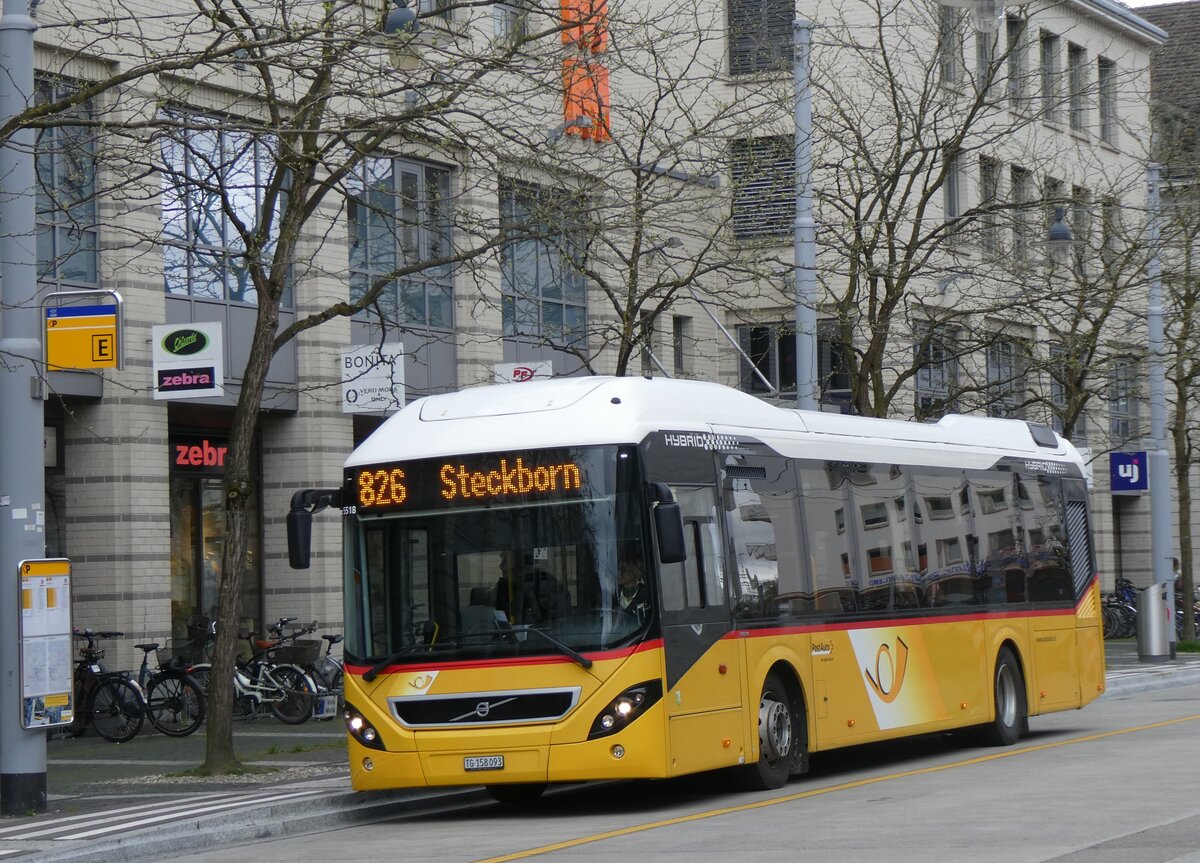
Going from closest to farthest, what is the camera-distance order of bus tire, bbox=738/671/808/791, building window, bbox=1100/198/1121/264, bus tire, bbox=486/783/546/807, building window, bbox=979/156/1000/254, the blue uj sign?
bus tire, bbox=738/671/808/791, bus tire, bbox=486/783/546/807, building window, bbox=979/156/1000/254, building window, bbox=1100/198/1121/264, the blue uj sign

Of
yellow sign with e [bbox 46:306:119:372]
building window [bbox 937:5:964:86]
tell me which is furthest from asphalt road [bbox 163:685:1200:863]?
building window [bbox 937:5:964:86]

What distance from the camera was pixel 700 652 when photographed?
13.7m

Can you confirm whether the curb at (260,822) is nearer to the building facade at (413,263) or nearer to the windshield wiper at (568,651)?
the windshield wiper at (568,651)

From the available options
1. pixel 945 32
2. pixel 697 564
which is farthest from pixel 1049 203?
pixel 697 564

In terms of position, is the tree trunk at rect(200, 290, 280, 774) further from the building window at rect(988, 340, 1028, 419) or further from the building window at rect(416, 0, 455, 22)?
the building window at rect(988, 340, 1028, 419)

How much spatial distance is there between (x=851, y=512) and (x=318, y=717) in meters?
8.77

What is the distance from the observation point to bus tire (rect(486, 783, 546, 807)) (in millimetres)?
14789

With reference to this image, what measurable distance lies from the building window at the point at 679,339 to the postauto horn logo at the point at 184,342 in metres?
13.4

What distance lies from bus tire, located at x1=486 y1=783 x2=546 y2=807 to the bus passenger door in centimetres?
171

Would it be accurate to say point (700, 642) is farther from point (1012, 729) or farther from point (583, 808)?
point (1012, 729)

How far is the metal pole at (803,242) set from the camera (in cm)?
2194

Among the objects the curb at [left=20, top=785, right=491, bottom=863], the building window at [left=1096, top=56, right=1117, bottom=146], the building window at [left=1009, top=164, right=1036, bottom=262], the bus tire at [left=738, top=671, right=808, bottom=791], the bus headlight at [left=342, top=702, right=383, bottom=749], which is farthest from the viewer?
the building window at [left=1096, top=56, right=1117, bottom=146]

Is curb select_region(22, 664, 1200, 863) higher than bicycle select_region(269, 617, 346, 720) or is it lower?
lower

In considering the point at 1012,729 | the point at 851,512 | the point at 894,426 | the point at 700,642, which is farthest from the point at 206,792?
the point at 1012,729
